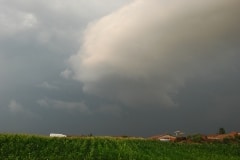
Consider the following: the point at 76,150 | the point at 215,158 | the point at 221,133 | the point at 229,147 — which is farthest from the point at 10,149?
the point at 221,133

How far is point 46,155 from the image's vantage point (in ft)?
162

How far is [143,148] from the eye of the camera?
6550 cm

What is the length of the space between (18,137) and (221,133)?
7514cm

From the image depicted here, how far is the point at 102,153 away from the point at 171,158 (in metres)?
8.64

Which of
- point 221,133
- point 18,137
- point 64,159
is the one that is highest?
point 221,133

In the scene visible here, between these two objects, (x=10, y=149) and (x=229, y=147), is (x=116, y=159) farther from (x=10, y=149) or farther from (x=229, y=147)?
(x=229, y=147)

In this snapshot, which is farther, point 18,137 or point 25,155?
point 18,137

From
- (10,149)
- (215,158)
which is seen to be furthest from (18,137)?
(215,158)

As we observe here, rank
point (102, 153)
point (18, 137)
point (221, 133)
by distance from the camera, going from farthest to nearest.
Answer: point (221, 133) < point (18, 137) < point (102, 153)

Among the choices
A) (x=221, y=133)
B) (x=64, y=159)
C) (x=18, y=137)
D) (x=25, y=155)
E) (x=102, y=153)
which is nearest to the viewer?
(x=64, y=159)

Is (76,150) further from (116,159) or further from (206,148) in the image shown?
(206,148)

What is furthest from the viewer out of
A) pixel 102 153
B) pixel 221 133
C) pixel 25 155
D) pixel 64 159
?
pixel 221 133

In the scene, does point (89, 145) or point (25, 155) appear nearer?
point (25, 155)

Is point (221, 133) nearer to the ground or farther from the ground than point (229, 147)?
farther from the ground
